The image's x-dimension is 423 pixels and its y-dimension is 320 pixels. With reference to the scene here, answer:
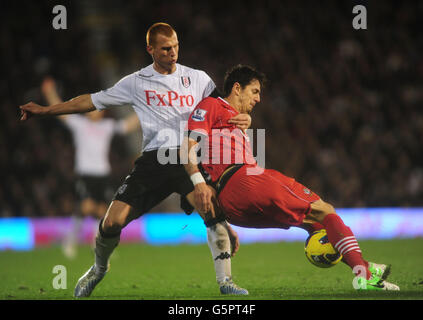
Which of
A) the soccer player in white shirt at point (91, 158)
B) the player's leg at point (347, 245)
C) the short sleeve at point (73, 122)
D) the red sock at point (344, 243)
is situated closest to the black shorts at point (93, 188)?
the soccer player in white shirt at point (91, 158)

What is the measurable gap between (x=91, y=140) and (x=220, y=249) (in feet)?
16.3

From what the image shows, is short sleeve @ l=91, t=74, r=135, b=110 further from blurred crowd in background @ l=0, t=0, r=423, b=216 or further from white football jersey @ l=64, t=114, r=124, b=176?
blurred crowd in background @ l=0, t=0, r=423, b=216

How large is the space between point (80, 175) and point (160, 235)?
3463 millimetres

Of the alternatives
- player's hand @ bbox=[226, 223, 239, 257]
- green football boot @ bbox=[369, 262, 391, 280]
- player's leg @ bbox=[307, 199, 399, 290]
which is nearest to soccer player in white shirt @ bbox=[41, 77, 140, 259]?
player's hand @ bbox=[226, 223, 239, 257]

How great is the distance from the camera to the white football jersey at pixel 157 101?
5.47 meters

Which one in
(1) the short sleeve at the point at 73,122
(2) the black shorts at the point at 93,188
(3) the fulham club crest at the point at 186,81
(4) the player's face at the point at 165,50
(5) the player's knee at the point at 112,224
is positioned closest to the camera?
(5) the player's knee at the point at 112,224

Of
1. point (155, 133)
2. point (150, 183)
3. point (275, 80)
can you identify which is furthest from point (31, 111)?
point (275, 80)

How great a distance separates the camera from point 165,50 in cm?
541

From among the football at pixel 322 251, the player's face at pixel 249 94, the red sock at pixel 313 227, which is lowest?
the football at pixel 322 251

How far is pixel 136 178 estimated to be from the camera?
17.7ft

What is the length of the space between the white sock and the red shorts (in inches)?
12.1

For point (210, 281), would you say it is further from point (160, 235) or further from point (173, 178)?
point (160, 235)

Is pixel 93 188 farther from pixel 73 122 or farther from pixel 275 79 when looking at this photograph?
pixel 275 79

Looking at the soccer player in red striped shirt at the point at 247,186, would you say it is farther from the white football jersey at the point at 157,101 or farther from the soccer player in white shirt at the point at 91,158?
the soccer player in white shirt at the point at 91,158
